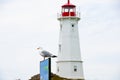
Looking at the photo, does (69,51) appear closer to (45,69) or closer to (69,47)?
(69,47)

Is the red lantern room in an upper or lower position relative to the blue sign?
upper

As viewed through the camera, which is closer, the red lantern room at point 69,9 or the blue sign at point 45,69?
the blue sign at point 45,69

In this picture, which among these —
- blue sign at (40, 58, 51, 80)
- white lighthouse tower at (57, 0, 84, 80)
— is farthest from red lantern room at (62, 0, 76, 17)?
blue sign at (40, 58, 51, 80)

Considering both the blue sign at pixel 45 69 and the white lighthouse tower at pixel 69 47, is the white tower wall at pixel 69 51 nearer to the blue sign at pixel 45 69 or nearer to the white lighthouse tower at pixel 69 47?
the white lighthouse tower at pixel 69 47

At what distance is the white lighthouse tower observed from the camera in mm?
63031

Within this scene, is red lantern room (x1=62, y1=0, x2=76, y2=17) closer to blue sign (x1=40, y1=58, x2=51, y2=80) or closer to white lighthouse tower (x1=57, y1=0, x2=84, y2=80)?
white lighthouse tower (x1=57, y1=0, x2=84, y2=80)

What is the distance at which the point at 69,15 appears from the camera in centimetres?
6444

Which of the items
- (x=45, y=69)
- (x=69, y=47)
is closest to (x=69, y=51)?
(x=69, y=47)

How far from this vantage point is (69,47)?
63.6m

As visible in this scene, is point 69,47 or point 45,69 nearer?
point 45,69

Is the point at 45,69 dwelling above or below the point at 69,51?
below

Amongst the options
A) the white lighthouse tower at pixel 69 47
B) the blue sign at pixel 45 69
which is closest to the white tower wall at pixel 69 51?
the white lighthouse tower at pixel 69 47

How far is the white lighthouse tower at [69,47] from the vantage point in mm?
63031

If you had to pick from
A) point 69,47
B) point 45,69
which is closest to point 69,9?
point 69,47
